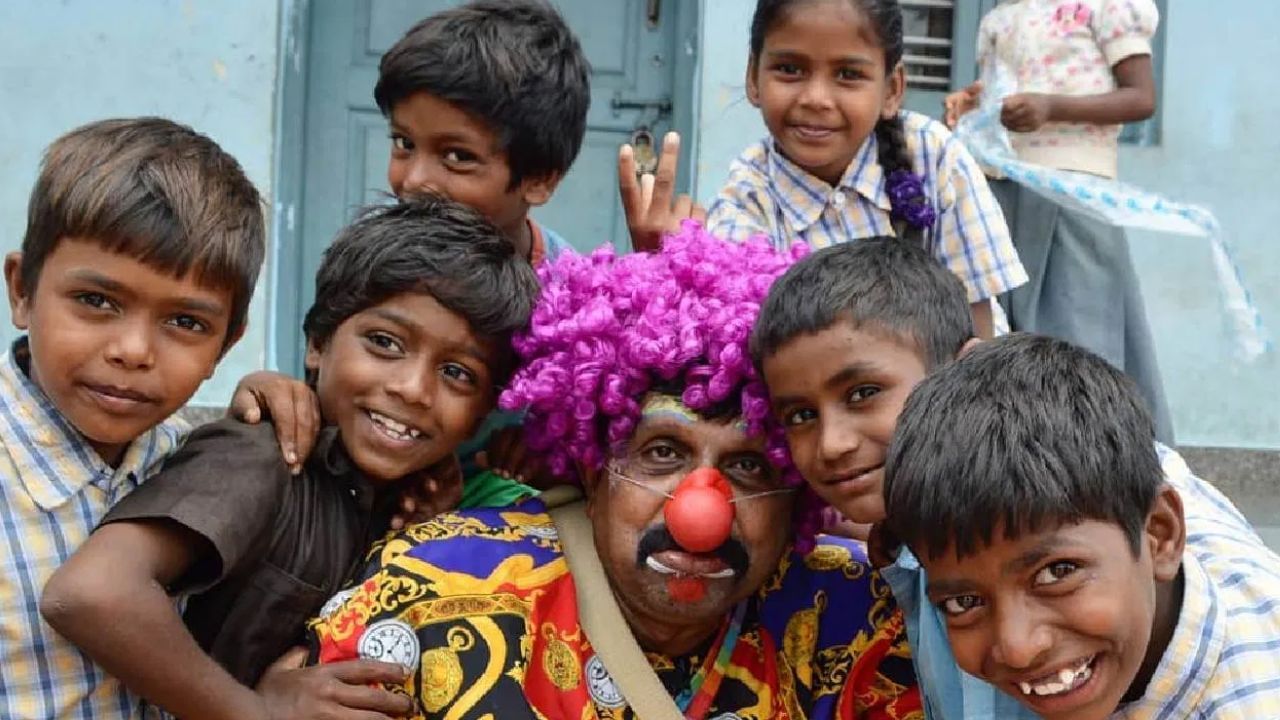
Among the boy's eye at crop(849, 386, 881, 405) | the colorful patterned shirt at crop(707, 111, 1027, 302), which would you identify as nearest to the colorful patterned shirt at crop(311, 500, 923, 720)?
the boy's eye at crop(849, 386, 881, 405)

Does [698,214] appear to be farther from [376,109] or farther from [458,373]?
[376,109]

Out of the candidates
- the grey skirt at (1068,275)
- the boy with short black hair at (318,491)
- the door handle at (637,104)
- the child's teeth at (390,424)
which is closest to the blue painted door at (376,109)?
the door handle at (637,104)

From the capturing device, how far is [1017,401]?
2154mm

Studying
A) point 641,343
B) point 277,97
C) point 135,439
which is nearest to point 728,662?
point 641,343

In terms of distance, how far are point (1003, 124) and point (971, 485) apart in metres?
2.47

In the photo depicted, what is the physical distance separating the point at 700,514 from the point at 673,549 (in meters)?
0.11

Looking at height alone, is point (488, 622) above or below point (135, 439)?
below

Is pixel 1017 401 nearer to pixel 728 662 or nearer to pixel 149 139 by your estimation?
pixel 728 662

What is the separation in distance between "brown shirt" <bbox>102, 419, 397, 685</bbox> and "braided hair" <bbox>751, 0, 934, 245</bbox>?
5.23ft

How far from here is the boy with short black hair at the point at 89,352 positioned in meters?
2.35

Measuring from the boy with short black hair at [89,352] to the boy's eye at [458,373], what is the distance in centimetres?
40

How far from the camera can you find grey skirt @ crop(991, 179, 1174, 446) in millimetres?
4363

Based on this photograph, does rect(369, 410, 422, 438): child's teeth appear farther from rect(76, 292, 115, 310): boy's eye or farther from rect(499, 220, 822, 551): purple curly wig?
rect(76, 292, 115, 310): boy's eye

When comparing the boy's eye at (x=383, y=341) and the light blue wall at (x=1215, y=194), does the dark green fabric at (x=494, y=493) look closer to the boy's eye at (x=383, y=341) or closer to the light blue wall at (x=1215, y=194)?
the boy's eye at (x=383, y=341)
